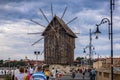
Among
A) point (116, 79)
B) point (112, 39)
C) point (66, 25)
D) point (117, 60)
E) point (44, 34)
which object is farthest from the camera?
point (66, 25)

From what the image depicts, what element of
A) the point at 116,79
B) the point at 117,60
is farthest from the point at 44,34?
the point at 116,79

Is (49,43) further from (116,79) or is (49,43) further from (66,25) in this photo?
(116,79)

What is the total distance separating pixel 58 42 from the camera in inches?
5340

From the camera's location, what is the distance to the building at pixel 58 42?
135m

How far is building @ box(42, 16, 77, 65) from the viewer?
13512cm

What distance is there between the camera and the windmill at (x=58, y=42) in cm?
13512

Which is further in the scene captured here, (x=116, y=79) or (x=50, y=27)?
(x=50, y=27)

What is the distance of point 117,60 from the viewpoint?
3966 centimetres

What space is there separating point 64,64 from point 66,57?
3.81 meters

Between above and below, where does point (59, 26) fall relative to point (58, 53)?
above

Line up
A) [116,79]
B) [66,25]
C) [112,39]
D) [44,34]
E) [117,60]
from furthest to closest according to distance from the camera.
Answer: [66,25], [44,34], [117,60], [116,79], [112,39]

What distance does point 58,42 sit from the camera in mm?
135625

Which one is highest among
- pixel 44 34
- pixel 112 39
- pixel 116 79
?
pixel 44 34

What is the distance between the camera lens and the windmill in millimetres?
135125
